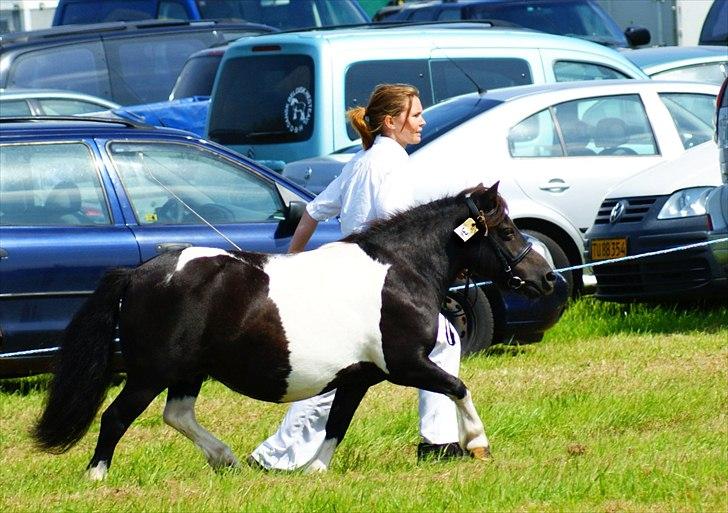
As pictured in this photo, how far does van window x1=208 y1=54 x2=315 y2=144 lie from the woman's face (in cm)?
557

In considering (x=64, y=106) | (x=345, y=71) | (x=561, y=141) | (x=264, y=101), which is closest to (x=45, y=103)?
(x=64, y=106)

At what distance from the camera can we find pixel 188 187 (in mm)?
9883

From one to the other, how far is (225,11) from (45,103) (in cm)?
591

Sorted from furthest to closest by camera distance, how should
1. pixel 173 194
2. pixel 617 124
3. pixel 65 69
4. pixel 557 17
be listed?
pixel 557 17 → pixel 65 69 → pixel 617 124 → pixel 173 194

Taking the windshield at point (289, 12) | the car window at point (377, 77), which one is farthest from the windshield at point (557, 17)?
the car window at point (377, 77)

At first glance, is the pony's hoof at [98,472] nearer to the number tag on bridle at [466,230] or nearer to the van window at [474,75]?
the number tag on bridle at [466,230]

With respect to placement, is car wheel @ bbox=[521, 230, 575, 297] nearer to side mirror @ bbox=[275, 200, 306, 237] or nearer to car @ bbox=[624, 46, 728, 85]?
side mirror @ bbox=[275, 200, 306, 237]

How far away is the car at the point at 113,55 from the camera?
17.9 metres

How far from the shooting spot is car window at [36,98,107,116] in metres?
16.0

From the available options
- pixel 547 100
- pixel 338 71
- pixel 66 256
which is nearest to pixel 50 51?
pixel 338 71

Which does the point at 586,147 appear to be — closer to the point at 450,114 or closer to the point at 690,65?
the point at 450,114

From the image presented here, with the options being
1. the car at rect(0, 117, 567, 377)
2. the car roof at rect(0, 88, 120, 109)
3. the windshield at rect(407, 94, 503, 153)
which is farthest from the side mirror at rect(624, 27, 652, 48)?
the car at rect(0, 117, 567, 377)

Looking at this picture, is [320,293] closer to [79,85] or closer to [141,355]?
[141,355]

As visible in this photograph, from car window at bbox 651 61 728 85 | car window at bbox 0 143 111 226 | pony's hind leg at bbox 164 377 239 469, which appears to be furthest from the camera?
car window at bbox 651 61 728 85
